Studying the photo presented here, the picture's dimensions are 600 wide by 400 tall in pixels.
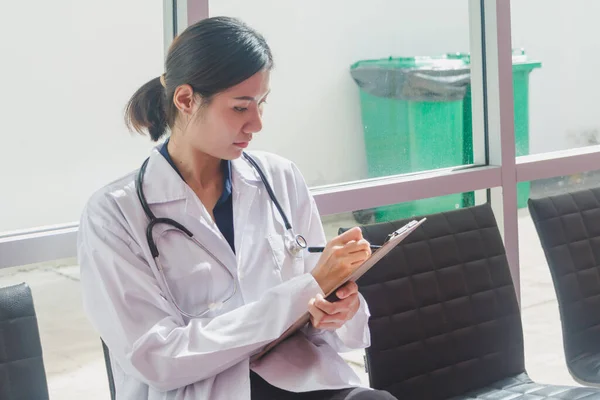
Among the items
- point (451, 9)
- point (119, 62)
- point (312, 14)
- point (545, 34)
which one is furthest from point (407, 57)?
point (119, 62)

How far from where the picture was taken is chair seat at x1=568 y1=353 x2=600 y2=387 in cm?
214

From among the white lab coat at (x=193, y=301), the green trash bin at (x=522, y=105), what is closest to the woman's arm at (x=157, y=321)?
the white lab coat at (x=193, y=301)

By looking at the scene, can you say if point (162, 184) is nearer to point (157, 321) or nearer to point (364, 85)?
point (157, 321)

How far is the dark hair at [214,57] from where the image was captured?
1.56 meters

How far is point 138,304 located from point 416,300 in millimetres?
732

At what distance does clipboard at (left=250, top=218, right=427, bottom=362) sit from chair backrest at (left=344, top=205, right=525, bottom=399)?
0.37 m

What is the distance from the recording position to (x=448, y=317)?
1986 mm

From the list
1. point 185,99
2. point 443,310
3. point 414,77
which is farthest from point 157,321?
point 414,77

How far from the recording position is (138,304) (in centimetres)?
149

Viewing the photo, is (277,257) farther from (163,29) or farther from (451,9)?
(451,9)

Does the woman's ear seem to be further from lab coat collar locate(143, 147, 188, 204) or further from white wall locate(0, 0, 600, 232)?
white wall locate(0, 0, 600, 232)

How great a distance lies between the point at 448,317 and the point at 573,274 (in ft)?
1.55

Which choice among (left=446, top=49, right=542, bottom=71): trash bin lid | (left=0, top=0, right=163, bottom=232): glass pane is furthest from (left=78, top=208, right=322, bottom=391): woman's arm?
(left=446, top=49, right=542, bottom=71): trash bin lid

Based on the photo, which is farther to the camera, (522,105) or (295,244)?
(522,105)
